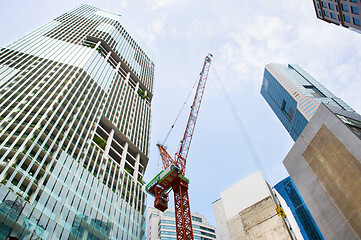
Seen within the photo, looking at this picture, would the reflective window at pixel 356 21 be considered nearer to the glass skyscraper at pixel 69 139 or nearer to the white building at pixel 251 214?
the white building at pixel 251 214

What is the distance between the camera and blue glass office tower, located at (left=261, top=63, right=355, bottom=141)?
118300 millimetres

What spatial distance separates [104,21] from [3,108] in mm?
74083

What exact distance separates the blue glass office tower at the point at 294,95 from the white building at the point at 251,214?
216ft

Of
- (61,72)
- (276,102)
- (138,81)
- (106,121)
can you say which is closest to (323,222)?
(106,121)

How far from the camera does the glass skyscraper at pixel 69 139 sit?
3391 cm

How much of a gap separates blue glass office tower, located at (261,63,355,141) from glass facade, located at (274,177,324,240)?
2976 cm

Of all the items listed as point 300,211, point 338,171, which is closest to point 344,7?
point 338,171

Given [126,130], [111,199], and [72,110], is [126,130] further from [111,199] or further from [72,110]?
[111,199]

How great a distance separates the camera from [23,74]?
179 feet

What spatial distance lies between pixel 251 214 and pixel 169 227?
5374 cm

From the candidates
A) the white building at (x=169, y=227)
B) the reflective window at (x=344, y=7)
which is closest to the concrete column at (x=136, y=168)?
the white building at (x=169, y=227)

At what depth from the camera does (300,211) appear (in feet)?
346

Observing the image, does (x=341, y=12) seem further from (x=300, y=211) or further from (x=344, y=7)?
(x=300, y=211)

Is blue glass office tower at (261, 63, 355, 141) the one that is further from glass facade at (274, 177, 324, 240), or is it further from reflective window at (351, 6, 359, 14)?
reflective window at (351, 6, 359, 14)
